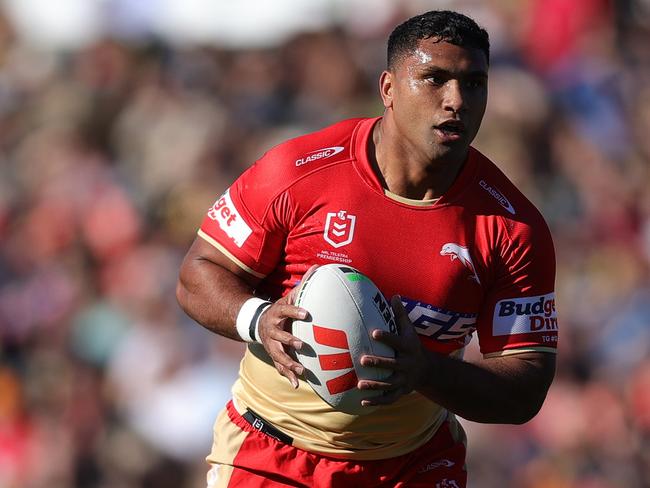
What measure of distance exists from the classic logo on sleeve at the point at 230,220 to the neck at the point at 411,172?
56cm

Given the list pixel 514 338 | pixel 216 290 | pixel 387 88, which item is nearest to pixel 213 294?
pixel 216 290

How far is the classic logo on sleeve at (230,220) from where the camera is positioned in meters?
4.97

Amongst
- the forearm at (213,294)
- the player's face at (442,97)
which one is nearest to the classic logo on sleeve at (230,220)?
the forearm at (213,294)

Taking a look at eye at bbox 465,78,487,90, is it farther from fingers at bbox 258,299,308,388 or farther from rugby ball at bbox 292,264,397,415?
fingers at bbox 258,299,308,388

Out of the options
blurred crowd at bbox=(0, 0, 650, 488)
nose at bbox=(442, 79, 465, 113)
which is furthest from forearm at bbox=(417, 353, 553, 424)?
blurred crowd at bbox=(0, 0, 650, 488)

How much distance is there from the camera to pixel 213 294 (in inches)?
195

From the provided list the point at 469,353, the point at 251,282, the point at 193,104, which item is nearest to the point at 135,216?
the point at 193,104

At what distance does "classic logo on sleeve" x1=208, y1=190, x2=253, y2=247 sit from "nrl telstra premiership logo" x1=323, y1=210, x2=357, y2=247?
0.32 m

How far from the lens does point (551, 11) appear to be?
11273mm

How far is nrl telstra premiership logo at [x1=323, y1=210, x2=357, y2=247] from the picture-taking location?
482cm

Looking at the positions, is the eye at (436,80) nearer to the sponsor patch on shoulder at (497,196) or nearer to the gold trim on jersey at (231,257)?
the sponsor patch on shoulder at (497,196)

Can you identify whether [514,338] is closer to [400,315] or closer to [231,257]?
[400,315]

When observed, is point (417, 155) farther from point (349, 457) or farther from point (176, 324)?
point (176, 324)

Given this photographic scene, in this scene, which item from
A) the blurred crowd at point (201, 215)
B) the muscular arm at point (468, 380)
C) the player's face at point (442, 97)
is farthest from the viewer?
the blurred crowd at point (201, 215)
